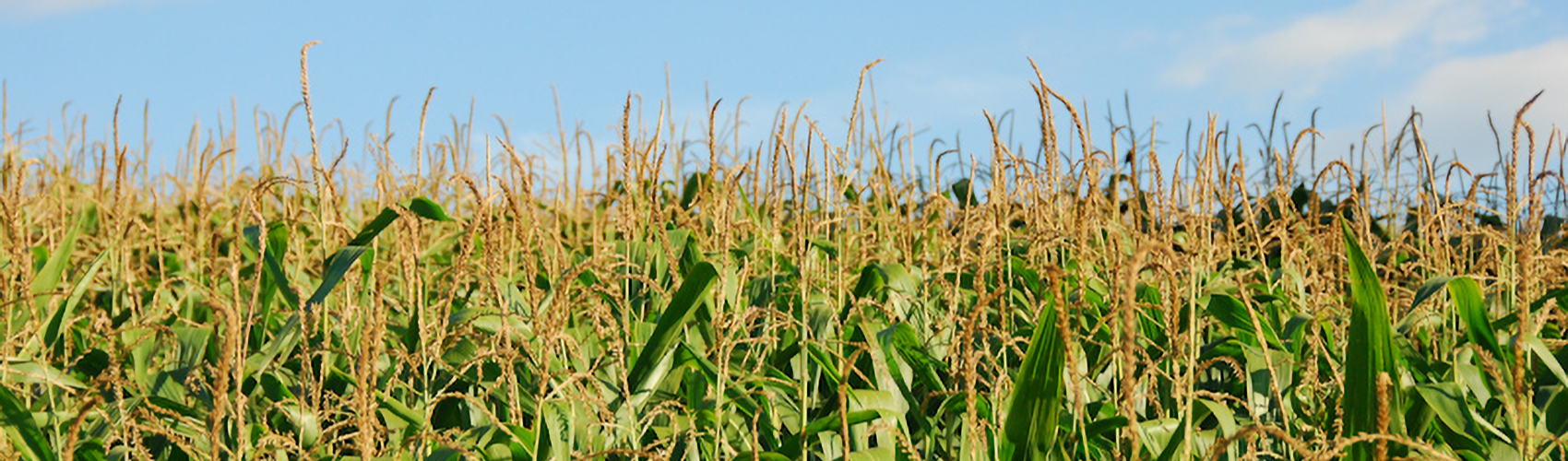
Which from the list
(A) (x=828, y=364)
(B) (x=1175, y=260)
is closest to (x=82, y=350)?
(A) (x=828, y=364)

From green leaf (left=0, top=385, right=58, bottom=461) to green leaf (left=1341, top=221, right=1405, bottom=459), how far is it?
84.7 inches

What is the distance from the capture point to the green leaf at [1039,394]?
1558mm

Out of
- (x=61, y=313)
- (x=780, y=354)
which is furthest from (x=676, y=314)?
(x=61, y=313)

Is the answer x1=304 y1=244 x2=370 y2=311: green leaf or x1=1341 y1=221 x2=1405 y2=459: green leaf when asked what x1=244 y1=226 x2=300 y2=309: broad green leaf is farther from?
x1=1341 y1=221 x2=1405 y2=459: green leaf

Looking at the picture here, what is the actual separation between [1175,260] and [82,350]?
2641mm

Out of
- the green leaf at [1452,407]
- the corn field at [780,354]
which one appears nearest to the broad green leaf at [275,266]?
the corn field at [780,354]

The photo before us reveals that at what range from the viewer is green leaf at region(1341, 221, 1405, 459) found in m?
1.73

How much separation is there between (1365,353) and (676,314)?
43.6 inches

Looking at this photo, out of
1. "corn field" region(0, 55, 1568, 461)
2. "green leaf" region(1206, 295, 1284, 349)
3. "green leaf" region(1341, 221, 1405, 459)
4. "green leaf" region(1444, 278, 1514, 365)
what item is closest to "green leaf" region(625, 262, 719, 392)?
"corn field" region(0, 55, 1568, 461)

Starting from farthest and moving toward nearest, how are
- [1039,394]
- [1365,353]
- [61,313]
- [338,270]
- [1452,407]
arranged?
[61,313]
[1452,407]
[338,270]
[1365,353]
[1039,394]

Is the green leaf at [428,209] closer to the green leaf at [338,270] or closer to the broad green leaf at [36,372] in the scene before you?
the green leaf at [338,270]

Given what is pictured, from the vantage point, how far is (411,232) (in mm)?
1637

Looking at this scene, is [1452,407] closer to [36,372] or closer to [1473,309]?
[1473,309]

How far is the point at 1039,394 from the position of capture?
1.63 m
